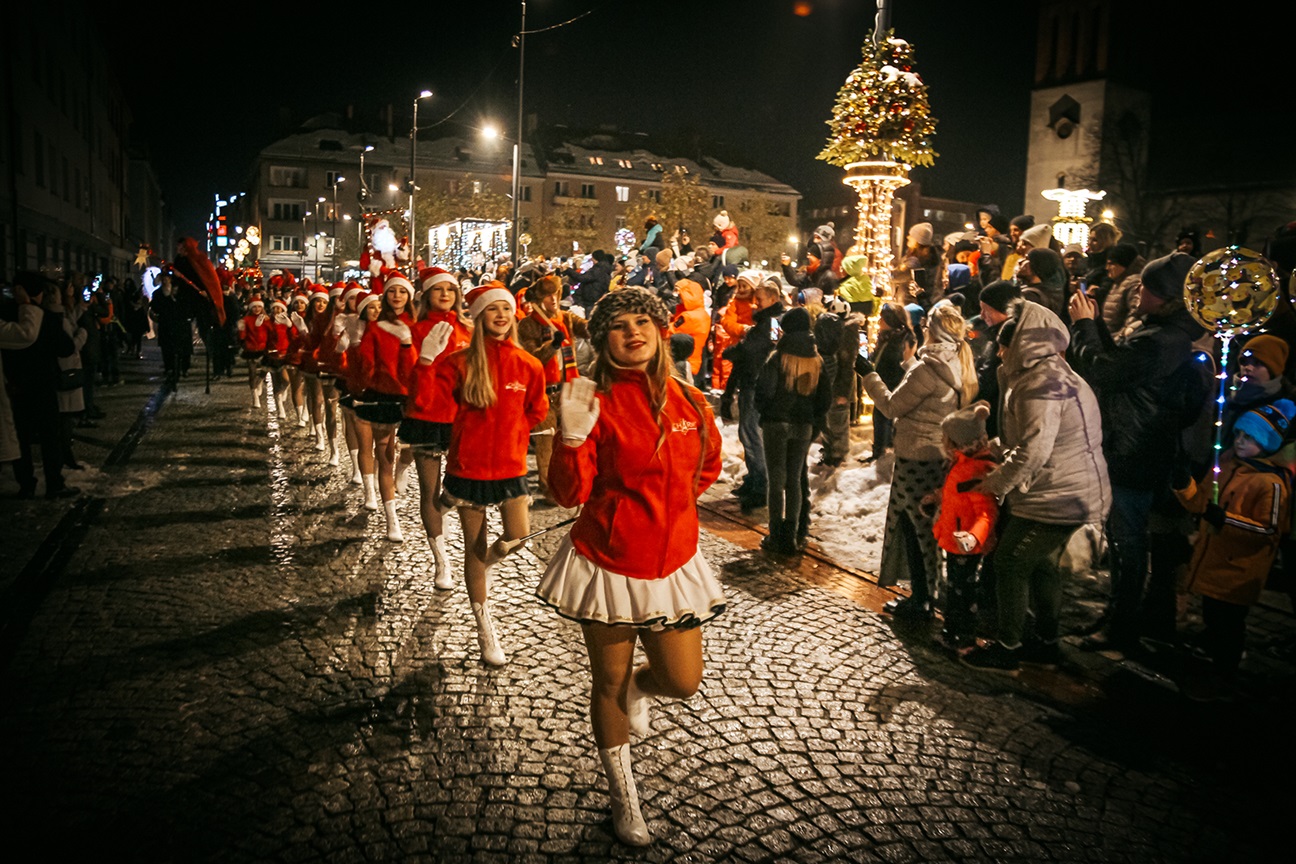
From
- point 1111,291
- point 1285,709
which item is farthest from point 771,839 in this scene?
point 1111,291

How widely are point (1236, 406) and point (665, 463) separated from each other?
13.1ft

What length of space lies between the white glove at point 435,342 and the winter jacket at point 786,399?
8.70ft

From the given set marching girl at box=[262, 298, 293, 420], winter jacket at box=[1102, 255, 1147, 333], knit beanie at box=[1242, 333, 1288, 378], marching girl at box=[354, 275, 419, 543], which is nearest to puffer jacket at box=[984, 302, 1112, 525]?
knit beanie at box=[1242, 333, 1288, 378]

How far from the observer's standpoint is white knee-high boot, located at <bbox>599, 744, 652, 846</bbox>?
12.2ft

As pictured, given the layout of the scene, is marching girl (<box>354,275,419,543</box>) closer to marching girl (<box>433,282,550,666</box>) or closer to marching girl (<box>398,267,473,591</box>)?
marching girl (<box>398,267,473,591</box>)

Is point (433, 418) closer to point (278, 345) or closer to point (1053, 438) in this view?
point (1053, 438)

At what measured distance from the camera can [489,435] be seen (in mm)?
5668

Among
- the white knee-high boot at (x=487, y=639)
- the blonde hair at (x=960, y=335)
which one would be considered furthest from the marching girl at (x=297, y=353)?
the blonde hair at (x=960, y=335)

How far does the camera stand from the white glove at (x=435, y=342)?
6.70 m

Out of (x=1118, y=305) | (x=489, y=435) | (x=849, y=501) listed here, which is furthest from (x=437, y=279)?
(x=1118, y=305)

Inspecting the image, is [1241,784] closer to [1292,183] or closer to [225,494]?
[225,494]

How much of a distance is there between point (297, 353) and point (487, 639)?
31.9 feet

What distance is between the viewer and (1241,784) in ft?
14.4

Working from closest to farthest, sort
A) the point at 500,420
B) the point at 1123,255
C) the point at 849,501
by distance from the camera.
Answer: the point at 500,420, the point at 1123,255, the point at 849,501
